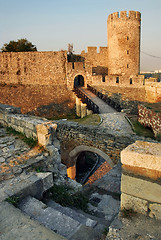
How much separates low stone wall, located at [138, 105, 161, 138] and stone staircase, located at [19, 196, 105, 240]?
645cm

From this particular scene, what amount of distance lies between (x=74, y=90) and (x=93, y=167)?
10775 mm

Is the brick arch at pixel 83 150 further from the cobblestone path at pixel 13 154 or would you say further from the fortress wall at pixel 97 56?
the fortress wall at pixel 97 56

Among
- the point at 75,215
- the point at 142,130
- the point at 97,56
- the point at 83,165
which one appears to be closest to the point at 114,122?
the point at 142,130

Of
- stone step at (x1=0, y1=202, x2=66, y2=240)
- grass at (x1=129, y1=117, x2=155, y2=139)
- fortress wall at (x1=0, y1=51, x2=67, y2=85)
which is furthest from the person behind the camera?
fortress wall at (x1=0, y1=51, x2=67, y2=85)

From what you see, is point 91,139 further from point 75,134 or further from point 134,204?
point 134,204

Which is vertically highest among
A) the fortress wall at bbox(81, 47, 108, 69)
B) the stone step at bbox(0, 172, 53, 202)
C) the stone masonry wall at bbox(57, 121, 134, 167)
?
the fortress wall at bbox(81, 47, 108, 69)

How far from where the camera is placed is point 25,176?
3424 millimetres

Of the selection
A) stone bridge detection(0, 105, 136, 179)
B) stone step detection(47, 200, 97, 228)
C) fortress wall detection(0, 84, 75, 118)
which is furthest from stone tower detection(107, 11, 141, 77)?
stone step detection(47, 200, 97, 228)

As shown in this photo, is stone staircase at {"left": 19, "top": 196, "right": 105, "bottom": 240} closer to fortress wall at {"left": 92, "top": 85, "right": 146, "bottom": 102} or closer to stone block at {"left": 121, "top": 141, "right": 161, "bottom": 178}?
stone block at {"left": 121, "top": 141, "right": 161, "bottom": 178}

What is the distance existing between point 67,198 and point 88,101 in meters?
13.6

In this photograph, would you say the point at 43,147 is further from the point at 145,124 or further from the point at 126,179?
the point at 145,124

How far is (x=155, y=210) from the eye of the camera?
7.35 ft

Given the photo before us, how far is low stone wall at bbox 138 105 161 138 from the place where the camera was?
8.44 meters

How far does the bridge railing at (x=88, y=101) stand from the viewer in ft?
48.7
